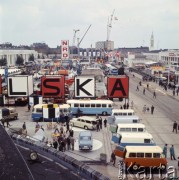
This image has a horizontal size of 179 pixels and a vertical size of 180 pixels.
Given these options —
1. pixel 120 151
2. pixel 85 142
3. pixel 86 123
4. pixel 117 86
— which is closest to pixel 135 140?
pixel 120 151

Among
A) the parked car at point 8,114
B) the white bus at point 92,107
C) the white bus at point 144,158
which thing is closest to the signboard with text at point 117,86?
the white bus at point 92,107

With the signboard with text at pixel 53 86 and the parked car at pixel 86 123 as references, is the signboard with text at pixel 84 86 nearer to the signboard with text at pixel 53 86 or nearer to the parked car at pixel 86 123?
the signboard with text at pixel 53 86

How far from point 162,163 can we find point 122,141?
3525 millimetres

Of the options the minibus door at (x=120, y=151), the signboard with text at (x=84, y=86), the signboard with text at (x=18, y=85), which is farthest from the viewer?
the signboard with text at (x=18, y=85)

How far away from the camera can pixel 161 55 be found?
11381 centimetres

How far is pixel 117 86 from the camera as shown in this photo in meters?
28.1

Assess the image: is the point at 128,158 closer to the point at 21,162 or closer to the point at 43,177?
the point at 43,177

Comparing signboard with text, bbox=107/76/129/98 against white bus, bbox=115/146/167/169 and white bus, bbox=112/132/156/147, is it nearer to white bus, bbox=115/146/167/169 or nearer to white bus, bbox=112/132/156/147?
white bus, bbox=112/132/156/147

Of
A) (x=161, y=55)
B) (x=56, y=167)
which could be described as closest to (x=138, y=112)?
(x=56, y=167)

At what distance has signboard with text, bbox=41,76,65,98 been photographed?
27.9m

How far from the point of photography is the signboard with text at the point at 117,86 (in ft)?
91.1

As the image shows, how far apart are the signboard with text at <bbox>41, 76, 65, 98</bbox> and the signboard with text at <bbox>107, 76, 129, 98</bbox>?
152 inches

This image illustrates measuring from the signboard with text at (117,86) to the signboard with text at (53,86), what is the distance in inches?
152

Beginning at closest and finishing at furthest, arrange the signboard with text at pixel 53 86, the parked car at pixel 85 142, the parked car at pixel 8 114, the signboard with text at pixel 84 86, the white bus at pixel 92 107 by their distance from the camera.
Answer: the parked car at pixel 85 142
the signboard with text at pixel 84 86
the signboard with text at pixel 53 86
the parked car at pixel 8 114
the white bus at pixel 92 107
